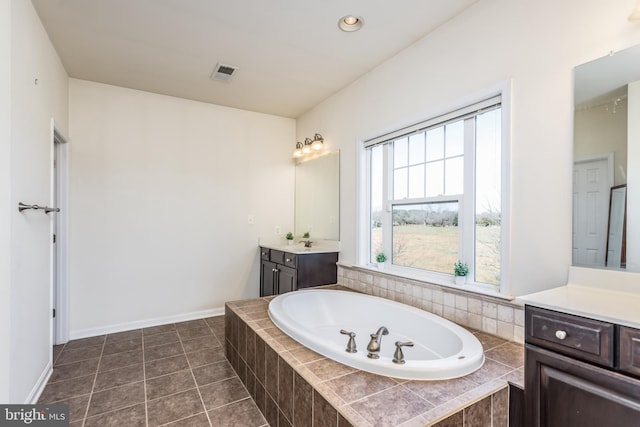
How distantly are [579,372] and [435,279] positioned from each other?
3.97 ft

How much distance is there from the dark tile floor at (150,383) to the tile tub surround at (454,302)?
1.34 metres

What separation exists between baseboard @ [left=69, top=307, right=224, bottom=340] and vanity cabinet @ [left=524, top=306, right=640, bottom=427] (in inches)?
129

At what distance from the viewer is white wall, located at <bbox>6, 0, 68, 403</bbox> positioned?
1686 mm

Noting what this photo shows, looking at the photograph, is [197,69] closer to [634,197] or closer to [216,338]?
[216,338]

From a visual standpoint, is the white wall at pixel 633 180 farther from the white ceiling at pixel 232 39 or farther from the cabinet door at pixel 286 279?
the cabinet door at pixel 286 279

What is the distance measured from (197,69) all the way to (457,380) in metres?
3.12

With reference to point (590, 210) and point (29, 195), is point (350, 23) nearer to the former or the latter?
point (590, 210)

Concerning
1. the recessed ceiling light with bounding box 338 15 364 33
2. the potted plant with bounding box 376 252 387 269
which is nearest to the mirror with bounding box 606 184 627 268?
the potted plant with bounding box 376 252 387 269

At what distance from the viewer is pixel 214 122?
377 cm

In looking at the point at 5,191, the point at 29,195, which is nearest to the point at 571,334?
the point at 5,191

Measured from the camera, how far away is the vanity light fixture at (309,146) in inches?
144

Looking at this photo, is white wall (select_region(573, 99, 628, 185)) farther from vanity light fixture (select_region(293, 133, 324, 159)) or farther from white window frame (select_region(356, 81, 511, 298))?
vanity light fixture (select_region(293, 133, 324, 159))

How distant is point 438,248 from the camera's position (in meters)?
2.38

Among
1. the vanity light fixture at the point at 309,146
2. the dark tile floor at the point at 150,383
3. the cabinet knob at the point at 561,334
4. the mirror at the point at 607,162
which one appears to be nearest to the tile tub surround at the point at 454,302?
the cabinet knob at the point at 561,334
